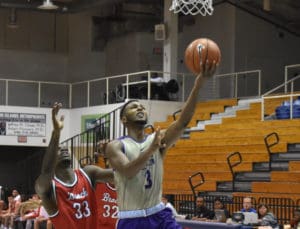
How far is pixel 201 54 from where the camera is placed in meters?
5.21

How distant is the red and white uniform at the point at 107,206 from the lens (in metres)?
7.75

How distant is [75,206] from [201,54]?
1.72 m

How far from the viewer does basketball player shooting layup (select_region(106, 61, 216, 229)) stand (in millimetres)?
4957

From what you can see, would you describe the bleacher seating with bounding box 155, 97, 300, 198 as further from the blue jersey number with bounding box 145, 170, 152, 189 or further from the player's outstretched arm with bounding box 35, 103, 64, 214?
the blue jersey number with bounding box 145, 170, 152, 189

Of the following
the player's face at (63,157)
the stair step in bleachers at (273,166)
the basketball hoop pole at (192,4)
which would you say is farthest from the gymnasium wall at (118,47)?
the player's face at (63,157)

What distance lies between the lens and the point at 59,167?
6.21m

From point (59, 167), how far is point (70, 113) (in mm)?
18311

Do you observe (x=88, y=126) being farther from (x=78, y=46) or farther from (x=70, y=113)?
(x=78, y=46)

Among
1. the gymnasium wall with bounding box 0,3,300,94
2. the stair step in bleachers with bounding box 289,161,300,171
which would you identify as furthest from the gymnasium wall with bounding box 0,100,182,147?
the stair step in bleachers with bounding box 289,161,300,171

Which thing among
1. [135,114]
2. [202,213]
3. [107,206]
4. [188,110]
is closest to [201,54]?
[188,110]

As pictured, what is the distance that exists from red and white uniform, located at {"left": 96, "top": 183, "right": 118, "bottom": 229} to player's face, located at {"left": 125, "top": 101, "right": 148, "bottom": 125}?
112 inches

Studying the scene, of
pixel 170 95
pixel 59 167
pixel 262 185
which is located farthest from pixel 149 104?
pixel 59 167

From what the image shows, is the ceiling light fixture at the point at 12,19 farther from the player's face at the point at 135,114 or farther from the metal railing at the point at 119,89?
the player's face at the point at 135,114

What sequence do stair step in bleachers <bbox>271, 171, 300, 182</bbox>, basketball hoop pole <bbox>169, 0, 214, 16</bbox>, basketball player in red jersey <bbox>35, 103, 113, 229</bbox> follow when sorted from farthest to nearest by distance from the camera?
1. basketball hoop pole <bbox>169, 0, 214, 16</bbox>
2. stair step in bleachers <bbox>271, 171, 300, 182</bbox>
3. basketball player in red jersey <bbox>35, 103, 113, 229</bbox>
